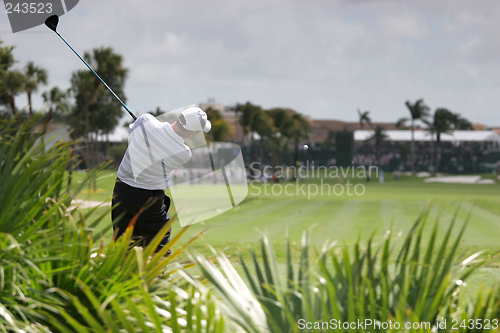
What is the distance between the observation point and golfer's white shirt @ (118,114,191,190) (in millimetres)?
4918

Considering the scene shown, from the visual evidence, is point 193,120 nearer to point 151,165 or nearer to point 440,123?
point 151,165

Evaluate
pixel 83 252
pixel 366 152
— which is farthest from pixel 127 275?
pixel 366 152

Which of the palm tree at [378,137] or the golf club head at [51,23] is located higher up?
the golf club head at [51,23]

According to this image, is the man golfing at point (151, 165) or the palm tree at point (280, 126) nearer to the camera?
the man golfing at point (151, 165)

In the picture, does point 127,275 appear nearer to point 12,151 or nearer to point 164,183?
point 12,151

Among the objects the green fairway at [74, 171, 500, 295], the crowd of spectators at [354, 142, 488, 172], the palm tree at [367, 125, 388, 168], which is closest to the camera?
the green fairway at [74, 171, 500, 295]

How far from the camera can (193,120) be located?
4945 millimetres

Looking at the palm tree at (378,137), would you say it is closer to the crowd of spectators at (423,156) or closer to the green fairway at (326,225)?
the crowd of spectators at (423,156)

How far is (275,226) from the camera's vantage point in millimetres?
14727

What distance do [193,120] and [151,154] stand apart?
0.49 m

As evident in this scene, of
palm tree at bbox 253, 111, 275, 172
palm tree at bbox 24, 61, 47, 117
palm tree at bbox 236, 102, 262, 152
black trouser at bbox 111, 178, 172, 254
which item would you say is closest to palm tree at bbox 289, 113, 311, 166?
palm tree at bbox 253, 111, 275, 172

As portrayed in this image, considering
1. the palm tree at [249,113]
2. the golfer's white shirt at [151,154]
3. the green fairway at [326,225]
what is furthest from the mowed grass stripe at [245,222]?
the palm tree at [249,113]

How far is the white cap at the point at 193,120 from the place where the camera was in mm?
4945

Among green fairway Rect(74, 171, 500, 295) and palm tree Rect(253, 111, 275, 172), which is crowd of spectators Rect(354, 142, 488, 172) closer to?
palm tree Rect(253, 111, 275, 172)
